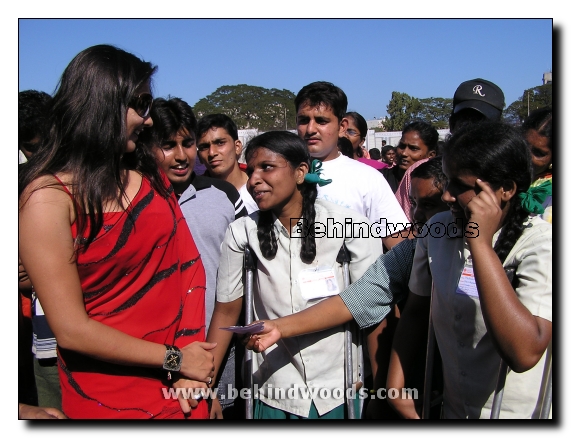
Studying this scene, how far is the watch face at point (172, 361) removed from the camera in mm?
1938

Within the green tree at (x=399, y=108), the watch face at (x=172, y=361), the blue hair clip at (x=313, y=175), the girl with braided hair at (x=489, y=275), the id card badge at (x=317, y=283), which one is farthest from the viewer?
the green tree at (x=399, y=108)

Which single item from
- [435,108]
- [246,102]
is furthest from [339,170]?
[435,108]

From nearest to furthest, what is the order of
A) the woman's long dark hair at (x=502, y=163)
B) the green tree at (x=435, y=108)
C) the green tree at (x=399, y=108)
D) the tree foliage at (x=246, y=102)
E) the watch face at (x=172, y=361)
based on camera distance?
1. the woman's long dark hair at (x=502, y=163)
2. the watch face at (x=172, y=361)
3. the green tree at (x=399, y=108)
4. the tree foliage at (x=246, y=102)
5. the green tree at (x=435, y=108)

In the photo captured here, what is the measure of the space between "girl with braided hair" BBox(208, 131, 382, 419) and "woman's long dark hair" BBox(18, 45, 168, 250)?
984mm

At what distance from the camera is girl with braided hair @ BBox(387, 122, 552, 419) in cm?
171

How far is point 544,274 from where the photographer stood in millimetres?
1748

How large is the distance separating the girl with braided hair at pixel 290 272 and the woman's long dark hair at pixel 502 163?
0.89 metres

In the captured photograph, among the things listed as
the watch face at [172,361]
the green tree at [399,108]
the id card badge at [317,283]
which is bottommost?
the watch face at [172,361]

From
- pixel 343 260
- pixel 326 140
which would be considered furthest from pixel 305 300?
pixel 326 140

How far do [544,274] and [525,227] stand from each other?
7.8 inches

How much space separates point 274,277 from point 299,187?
0.58 m

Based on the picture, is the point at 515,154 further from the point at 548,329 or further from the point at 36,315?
the point at 36,315

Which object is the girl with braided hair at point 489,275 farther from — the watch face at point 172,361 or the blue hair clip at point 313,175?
the watch face at point 172,361

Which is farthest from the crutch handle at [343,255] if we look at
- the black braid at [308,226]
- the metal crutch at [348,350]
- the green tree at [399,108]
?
the green tree at [399,108]
